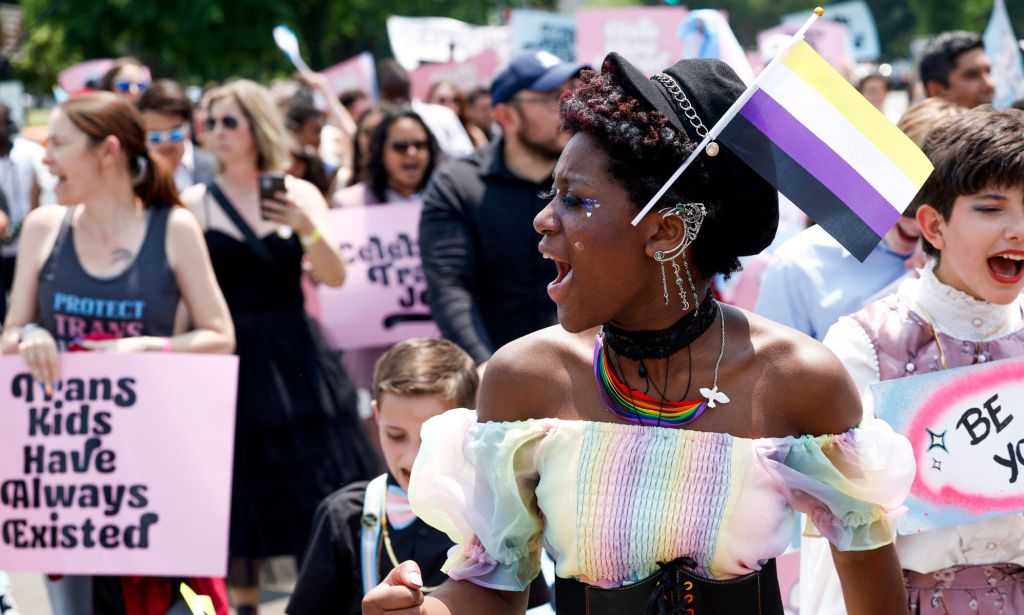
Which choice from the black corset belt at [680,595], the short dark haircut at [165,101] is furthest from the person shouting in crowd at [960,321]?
the short dark haircut at [165,101]

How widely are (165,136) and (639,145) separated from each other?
20.8ft

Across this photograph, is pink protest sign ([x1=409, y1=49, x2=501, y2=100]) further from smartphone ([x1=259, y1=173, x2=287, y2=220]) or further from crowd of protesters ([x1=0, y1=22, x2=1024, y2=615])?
smartphone ([x1=259, y1=173, x2=287, y2=220])

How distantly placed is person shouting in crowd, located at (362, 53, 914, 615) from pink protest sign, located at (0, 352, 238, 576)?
252 centimetres

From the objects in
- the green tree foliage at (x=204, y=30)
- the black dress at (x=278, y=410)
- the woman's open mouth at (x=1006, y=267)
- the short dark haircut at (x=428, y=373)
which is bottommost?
the black dress at (x=278, y=410)

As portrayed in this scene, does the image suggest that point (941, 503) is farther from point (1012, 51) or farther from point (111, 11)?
point (111, 11)

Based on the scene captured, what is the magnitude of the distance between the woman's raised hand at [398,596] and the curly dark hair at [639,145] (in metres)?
0.71

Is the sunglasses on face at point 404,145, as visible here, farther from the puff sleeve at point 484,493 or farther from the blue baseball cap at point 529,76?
the puff sleeve at point 484,493

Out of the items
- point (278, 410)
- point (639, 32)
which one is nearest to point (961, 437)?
point (278, 410)

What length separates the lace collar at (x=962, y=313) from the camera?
300 cm

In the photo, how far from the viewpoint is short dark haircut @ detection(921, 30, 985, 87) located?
7.33 m

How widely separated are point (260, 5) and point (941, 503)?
87.8ft

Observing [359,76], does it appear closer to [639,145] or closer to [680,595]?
[639,145]

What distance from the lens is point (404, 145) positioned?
24.2 ft

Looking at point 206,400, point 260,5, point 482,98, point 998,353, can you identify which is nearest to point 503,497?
point 998,353
